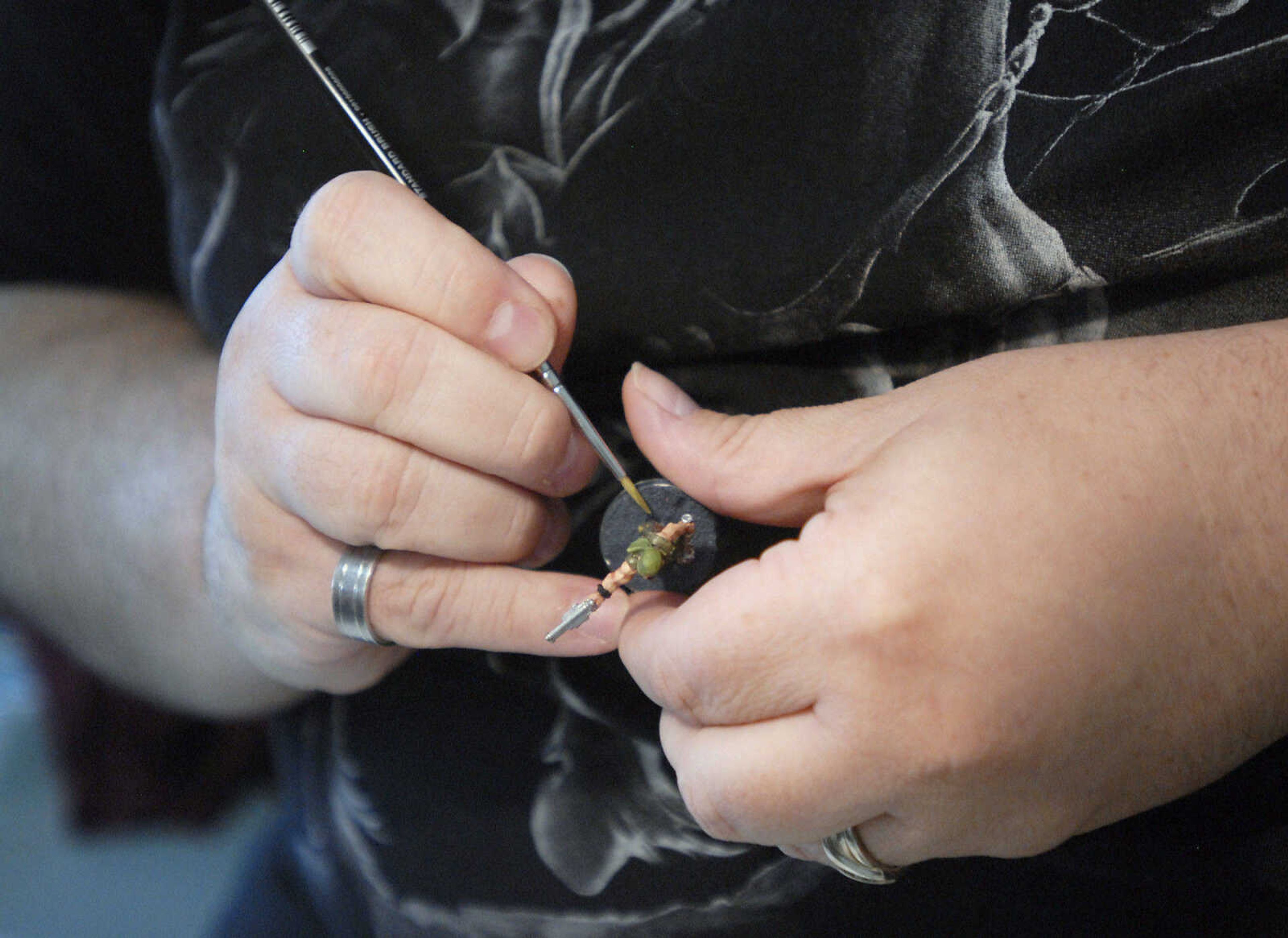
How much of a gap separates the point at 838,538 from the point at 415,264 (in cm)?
26

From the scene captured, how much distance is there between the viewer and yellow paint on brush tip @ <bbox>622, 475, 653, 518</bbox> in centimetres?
49

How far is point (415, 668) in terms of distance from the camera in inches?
25.2

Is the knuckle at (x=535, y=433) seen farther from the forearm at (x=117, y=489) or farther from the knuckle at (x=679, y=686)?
the forearm at (x=117, y=489)

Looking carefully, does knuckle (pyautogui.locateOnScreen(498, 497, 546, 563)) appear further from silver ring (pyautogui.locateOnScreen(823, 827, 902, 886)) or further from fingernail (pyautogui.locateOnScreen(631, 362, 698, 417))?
silver ring (pyautogui.locateOnScreen(823, 827, 902, 886))

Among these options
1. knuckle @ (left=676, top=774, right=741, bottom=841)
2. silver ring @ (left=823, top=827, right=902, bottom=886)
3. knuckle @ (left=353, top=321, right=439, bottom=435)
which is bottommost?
silver ring @ (left=823, top=827, right=902, bottom=886)

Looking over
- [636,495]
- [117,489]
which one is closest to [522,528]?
[636,495]

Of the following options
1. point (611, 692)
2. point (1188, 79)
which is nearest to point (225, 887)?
point (611, 692)

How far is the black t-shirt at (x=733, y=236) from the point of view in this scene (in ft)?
1.43

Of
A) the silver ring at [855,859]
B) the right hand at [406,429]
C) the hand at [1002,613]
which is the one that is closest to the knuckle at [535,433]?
the right hand at [406,429]

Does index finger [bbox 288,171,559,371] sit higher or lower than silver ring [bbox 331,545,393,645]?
higher

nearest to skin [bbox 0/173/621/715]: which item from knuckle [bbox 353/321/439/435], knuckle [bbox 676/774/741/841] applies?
knuckle [bbox 353/321/439/435]

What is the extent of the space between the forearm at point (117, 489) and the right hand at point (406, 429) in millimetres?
184

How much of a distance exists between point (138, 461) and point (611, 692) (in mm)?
443

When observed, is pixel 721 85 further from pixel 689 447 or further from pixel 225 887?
pixel 225 887
